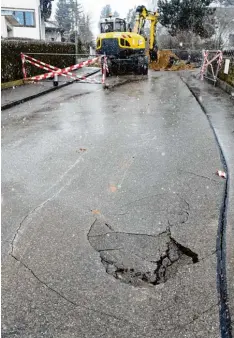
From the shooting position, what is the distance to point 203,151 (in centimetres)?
648

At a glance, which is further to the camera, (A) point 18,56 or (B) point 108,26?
(B) point 108,26

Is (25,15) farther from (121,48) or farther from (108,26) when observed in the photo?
(121,48)

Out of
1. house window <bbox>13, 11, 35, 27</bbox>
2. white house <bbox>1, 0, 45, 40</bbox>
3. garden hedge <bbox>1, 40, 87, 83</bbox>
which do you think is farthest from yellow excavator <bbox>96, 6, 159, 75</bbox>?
house window <bbox>13, 11, 35, 27</bbox>

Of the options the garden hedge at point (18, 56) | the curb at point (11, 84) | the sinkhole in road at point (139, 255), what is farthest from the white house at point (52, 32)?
the sinkhole in road at point (139, 255)

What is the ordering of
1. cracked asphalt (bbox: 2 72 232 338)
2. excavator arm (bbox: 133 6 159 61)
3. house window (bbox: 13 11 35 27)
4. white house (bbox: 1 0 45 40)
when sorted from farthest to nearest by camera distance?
house window (bbox: 13 11 35 27)
white house (bbox: 1 0 45 40)
excavator arm (bbox: 133 6 159 61)
cracked asphalt (bbox: 2 72 232 338)

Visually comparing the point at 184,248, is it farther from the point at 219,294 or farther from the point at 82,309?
the point at 82,309

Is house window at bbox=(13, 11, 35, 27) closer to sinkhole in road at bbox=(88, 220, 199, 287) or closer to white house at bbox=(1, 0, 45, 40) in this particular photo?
white house at bbox=(1, 0, 45, 40)

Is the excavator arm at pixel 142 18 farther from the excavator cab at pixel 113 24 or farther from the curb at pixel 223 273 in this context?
the curb at pixel 223 273

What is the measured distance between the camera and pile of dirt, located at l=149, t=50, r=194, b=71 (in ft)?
100

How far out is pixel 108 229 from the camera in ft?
12.4

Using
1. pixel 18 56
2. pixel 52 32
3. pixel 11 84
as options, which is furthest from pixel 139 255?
pixel 52 32

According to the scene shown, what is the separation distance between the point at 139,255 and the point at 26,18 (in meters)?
40.1

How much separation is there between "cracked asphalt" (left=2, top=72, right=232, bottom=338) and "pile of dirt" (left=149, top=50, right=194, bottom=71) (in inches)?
937

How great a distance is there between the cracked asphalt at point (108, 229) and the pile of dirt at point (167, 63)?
23806 millimetres
